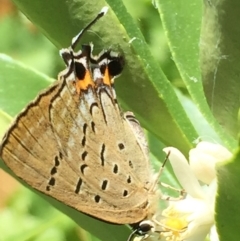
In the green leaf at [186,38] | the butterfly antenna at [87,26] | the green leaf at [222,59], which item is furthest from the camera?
the green leaf at [186,38]

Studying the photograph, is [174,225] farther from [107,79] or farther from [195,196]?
[107,79]

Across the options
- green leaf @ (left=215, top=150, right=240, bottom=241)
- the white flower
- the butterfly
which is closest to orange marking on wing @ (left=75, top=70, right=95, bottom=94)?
the butterfly

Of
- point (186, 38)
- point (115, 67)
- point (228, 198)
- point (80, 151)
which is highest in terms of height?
point (186, 38)

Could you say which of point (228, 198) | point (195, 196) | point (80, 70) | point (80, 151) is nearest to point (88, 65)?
point (80, 70)

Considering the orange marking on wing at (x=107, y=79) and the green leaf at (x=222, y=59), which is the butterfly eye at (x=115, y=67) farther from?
the green leaf at (x=222, y=59)

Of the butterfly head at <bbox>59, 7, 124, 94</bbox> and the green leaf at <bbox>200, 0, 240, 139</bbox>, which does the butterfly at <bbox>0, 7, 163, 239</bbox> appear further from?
the green leaf at <bbox>200, 0, 240, 139</bbox>

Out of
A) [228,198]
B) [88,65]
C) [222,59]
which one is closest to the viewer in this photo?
[228,198]

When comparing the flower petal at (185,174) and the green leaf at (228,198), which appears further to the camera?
the flower petal at (185,174)

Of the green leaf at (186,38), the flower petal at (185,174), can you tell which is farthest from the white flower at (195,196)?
the green leaf at (186,38)
